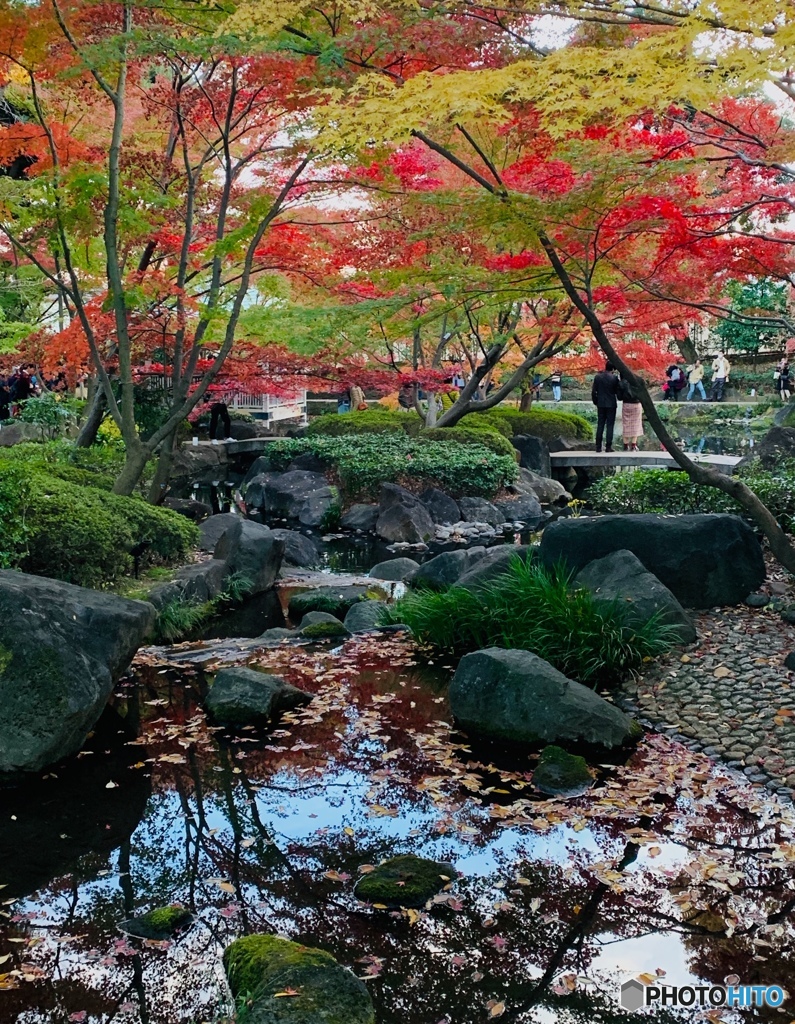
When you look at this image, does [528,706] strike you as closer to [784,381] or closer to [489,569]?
[489,569]

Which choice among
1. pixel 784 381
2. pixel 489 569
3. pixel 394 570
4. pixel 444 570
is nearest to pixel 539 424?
pixel 784 381

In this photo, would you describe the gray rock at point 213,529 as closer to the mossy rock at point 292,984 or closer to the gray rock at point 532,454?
the mossy rock at point 292,984

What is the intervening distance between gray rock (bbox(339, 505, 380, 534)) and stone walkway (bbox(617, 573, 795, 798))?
30.2 feet

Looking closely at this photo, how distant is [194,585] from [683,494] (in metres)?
6.46

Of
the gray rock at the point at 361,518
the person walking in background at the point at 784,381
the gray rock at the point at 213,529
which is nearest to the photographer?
the gray rock at the point at 213,529

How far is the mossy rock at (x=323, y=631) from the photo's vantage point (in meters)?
8.55

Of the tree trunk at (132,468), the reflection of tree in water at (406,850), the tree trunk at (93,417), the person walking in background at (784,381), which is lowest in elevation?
the reflection of tree in water at (406,850)

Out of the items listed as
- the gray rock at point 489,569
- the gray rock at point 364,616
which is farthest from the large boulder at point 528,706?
the gray rock at point 364,616

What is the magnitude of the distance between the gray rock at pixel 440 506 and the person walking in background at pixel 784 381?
12834mm

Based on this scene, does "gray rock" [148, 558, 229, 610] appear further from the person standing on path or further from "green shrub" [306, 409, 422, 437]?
"green shrub" [306, 409, 422, 437]

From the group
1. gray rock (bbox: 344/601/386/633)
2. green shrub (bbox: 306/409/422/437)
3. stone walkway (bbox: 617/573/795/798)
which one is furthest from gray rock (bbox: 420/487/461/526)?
stone walkway (bbox: 617/573/795/798)

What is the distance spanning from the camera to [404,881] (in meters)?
4.06

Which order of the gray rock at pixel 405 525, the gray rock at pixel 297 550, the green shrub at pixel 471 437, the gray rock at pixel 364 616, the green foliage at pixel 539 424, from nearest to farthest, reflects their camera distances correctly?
the gray rock at pixel 364 616 → the gray rock at pixel 297 550 → the gray rock at pixel 405 525 → the green shrub at pixel 471 437 → the green foliage at pixel 539 424

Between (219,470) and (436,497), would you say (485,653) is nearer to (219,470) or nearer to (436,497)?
(436,497)
